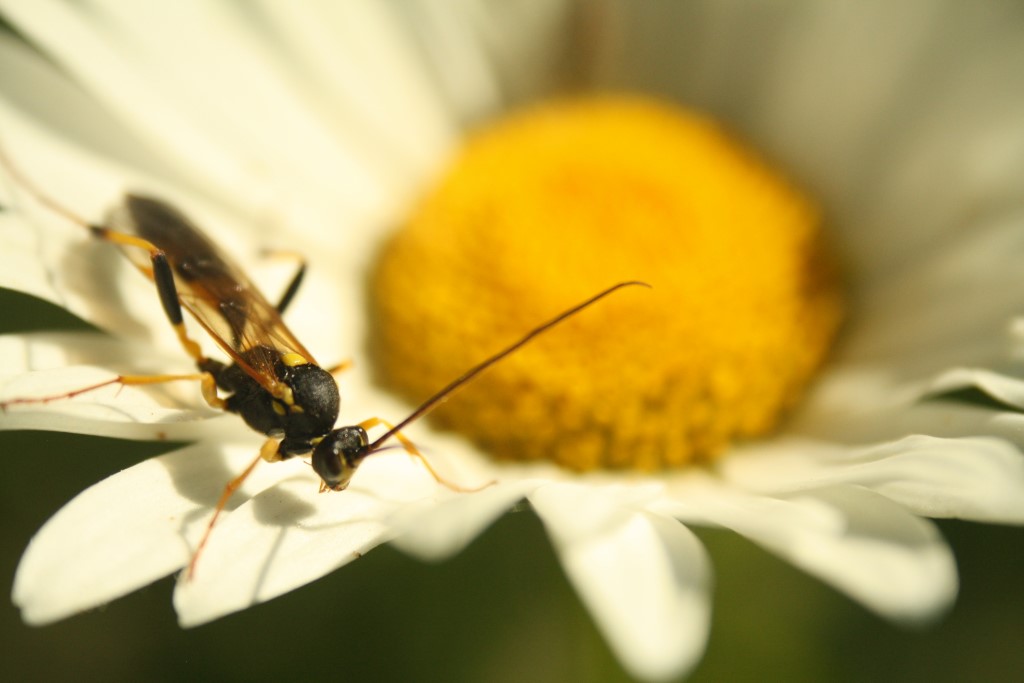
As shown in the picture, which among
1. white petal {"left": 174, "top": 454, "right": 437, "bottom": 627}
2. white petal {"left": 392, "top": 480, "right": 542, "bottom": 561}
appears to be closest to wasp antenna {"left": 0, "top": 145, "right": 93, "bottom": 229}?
white petal {"left": 174, "top": 454, "right": 437, "bottom": 627}

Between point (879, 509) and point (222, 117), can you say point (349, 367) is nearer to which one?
point (222, 117)

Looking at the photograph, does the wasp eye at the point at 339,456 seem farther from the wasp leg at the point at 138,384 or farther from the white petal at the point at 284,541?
the wasp leg at the point at 138,384

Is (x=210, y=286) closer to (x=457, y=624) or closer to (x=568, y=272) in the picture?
(x=568, y=272)

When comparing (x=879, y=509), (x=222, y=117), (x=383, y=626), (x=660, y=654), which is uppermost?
(x=222, y=117)

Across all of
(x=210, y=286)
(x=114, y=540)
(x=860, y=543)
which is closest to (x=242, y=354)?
(x=210, y=286)

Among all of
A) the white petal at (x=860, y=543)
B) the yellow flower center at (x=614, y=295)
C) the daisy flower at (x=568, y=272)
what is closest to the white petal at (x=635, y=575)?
the daisy flower at (x=568, y=272)

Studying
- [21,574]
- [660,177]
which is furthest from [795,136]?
[21,574]
